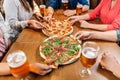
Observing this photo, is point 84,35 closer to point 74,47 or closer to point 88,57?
point 74,47

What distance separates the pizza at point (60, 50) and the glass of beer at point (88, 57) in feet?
0.47

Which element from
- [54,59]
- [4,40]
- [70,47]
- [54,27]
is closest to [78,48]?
[70,47]

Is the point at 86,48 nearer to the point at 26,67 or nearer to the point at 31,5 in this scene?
the point at 26,67

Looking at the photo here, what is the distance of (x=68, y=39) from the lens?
133cm

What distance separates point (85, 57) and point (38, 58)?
41cm

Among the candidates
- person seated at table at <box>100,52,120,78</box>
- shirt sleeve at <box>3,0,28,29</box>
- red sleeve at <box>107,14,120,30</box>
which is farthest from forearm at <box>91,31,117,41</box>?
shirt sleeve at <box>3,0,28,29</box>

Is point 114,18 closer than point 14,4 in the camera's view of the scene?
Yes

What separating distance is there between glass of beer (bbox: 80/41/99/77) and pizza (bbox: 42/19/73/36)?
47 cm

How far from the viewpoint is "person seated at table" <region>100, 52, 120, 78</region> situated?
3.22ft

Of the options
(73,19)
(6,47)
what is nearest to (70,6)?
(73,19)

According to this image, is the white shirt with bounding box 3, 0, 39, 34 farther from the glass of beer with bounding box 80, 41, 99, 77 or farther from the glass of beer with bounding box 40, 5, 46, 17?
the glass of beer with bounding box 80, 41, 99, 77

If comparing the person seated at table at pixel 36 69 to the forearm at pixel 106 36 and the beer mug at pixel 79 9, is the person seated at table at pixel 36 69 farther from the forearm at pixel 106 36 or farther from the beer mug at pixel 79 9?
the beer mug at pixel 79 9

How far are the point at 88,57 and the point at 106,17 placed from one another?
901 mm

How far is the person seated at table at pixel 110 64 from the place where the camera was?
0.98m
